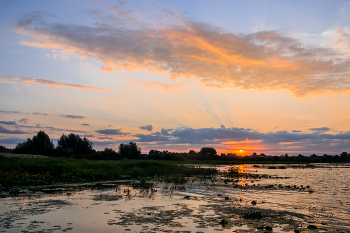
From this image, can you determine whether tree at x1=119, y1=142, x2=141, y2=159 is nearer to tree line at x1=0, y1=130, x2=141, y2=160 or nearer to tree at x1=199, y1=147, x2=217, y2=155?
tree line at x1=0, y1=130, x2=141, y2=160

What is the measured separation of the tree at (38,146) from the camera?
83438mm

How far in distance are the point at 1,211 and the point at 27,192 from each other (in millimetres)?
6245

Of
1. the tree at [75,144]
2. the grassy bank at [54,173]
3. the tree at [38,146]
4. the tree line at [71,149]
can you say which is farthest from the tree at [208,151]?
the grassy bank at [54,173]

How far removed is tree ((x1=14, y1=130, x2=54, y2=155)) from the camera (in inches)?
3285

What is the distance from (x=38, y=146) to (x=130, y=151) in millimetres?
34883

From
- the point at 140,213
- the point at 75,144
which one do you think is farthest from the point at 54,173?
the point at 75,144

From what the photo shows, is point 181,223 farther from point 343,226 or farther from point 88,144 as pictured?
point 88,144

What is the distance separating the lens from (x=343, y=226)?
1074 centimetres

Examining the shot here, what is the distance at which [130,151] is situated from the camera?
104 meters

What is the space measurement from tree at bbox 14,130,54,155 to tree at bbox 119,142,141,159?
28.4 metres

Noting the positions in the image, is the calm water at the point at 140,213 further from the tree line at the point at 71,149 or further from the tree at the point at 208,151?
the tree at the point at 208,151

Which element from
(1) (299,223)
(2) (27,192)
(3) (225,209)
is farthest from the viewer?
(2) (27,192)

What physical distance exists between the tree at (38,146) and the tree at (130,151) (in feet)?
93.3

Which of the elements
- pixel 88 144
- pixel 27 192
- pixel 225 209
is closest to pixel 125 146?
pixel 88 144
